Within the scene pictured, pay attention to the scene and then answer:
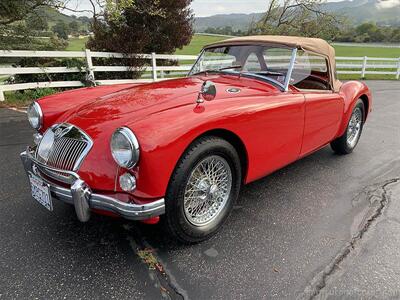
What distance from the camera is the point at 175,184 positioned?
221 cm

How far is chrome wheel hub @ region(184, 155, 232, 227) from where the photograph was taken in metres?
2.47

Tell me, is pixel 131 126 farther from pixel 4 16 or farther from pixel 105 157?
pixel 4 16

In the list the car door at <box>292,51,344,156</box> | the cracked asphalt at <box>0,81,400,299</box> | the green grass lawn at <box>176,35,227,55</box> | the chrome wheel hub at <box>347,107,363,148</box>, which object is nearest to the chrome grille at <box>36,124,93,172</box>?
the cracked asphalt at <box>0,81,400,299</box>

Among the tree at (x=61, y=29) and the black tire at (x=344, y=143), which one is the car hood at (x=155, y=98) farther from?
the tree at (x=61, y=29)

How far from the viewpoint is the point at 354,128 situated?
4.77m

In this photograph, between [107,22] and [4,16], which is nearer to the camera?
[4,16]

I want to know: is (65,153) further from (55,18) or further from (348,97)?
(55,18)

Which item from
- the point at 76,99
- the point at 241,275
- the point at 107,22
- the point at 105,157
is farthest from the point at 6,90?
the point at 241,275

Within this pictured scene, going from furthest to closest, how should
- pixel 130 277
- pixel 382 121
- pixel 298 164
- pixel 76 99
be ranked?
pixel 382 121 < pixel 298 164 < pixel 76 99 < pixel 130 277

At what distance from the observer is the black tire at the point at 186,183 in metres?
2.23

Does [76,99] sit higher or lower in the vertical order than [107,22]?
lower

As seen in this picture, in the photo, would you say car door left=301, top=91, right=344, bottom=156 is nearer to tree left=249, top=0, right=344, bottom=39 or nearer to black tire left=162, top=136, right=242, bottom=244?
black tire left=162, top=136, right=242, bottom=244

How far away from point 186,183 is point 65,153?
35.9 inches

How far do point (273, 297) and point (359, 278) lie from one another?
0.65m
